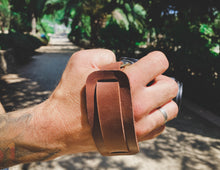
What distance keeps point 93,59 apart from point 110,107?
0.92ft

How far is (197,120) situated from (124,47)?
7653 millimetres

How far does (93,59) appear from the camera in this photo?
944 mm

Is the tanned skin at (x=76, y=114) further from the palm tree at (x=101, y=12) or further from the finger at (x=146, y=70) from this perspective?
the palm tree at (x=101, y=12)

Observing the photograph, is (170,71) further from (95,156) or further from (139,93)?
(139,93)

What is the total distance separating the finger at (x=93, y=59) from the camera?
0.94 meters

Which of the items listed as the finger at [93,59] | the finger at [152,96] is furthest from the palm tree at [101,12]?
the finger at [152,96]

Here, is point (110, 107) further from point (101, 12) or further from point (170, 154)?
point (101, 12)

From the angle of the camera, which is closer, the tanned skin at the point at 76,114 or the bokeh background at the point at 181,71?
the tanned skin at the point at 76,114

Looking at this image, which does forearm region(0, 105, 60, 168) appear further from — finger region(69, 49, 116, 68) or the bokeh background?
the bokeh background

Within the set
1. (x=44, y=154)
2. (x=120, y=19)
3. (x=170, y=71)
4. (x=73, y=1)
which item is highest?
(x=73, y=1)

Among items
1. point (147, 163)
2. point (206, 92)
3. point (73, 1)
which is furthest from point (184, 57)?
point (73, 1)

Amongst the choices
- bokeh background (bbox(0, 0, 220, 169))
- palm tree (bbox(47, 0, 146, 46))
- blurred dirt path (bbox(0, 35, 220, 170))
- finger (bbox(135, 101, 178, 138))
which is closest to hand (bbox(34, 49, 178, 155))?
finger (bbox(135, 101, 178, 138))

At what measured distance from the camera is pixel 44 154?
39.5 inches

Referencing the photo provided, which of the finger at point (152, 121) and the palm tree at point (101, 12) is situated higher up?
the palm tree at point (101, 12)
